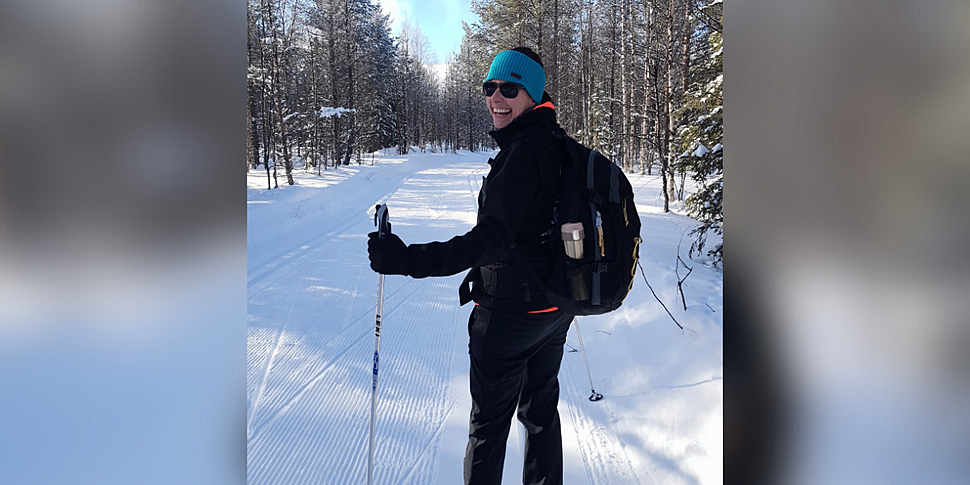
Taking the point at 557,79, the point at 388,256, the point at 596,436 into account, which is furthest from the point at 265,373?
the point at 557,79

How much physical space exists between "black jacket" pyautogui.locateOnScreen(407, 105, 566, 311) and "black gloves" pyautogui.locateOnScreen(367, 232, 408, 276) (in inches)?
1.0

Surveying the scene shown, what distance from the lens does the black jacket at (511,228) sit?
1589 millimetres

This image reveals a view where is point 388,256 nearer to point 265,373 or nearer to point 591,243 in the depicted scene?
point 591,243

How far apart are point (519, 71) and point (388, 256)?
89 centimetres

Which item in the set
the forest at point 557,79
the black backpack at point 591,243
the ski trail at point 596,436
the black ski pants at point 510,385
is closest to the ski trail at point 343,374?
the black ski pants at point 510,385

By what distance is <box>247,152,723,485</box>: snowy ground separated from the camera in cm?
261

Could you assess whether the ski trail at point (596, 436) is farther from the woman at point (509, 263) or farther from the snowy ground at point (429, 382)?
the woman at point (509, 263)

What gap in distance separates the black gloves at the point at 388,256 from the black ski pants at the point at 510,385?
1.46 feet

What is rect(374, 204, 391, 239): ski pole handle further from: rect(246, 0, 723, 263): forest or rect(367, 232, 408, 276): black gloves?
rect(246, 0, 723, 263): forest

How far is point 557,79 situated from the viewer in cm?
1803
